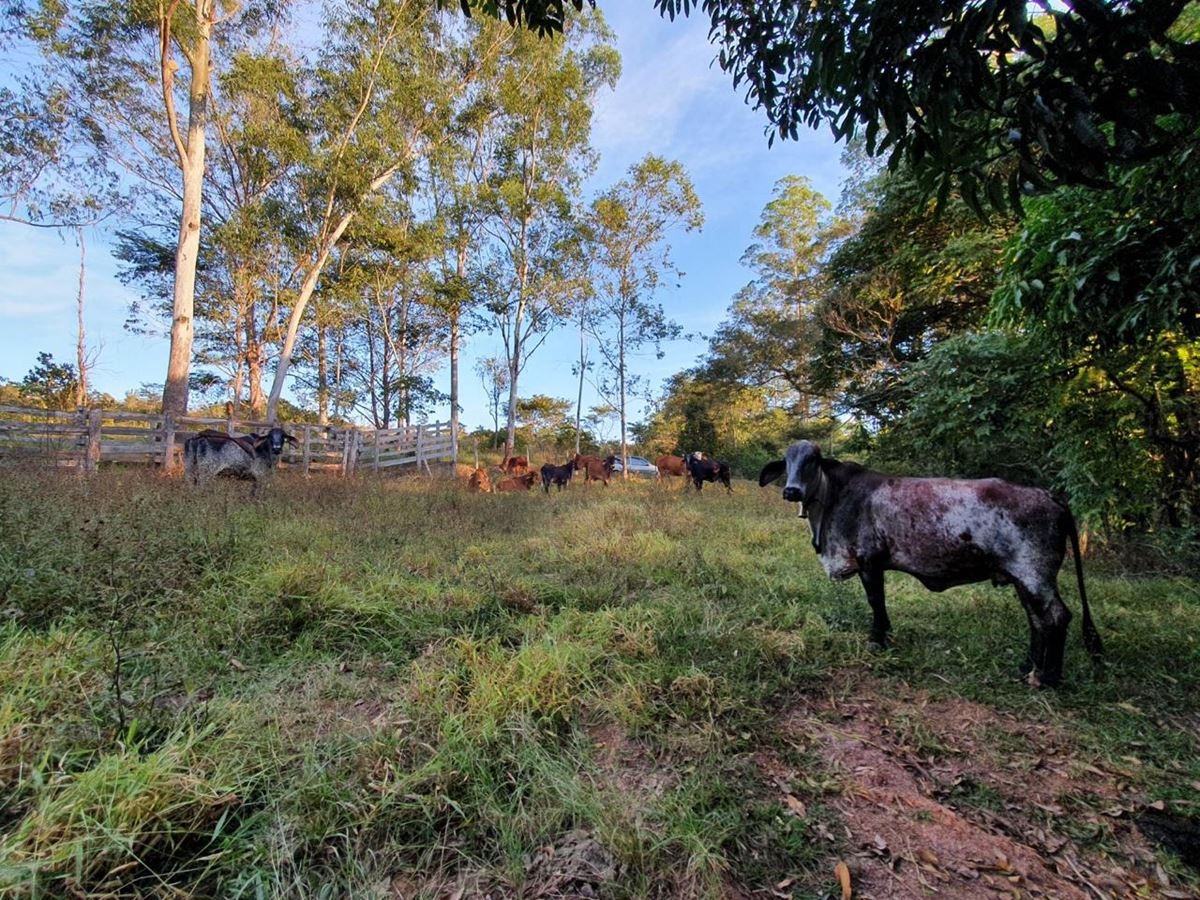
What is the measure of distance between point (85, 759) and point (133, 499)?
4645 mm

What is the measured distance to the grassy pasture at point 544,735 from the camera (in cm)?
171

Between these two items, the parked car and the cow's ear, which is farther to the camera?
the parked car

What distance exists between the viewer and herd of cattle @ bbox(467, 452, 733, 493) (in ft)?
44.5

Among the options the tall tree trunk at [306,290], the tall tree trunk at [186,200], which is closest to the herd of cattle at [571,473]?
the tall tree trunk at [306,290]

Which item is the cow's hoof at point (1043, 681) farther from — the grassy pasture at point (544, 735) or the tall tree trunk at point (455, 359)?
the tall tree trunk at point (455, 359)

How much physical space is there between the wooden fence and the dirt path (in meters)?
10.8

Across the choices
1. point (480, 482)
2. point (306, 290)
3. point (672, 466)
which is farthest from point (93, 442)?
point (672, 466)

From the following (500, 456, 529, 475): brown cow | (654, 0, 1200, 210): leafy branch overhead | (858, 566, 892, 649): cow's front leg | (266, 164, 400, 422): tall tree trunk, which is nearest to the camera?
(654, 0, 1200, 210): leafy branch overhead

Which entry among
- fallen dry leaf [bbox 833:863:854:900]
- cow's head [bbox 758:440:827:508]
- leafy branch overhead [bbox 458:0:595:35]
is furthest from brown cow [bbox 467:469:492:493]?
fallen dry leaf [bbox 833:863:854:900]

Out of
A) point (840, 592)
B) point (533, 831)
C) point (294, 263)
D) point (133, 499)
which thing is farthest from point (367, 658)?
point (294, 263)

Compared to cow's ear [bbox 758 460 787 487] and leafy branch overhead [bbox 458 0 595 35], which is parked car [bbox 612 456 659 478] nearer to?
cow's ear [bbox 758 460 787 487]

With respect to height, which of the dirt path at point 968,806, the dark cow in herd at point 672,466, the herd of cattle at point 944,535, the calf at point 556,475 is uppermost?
the dark cow in herd at point 672,466

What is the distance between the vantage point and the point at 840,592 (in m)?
4.71

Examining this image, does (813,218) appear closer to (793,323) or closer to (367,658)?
(793,323)
